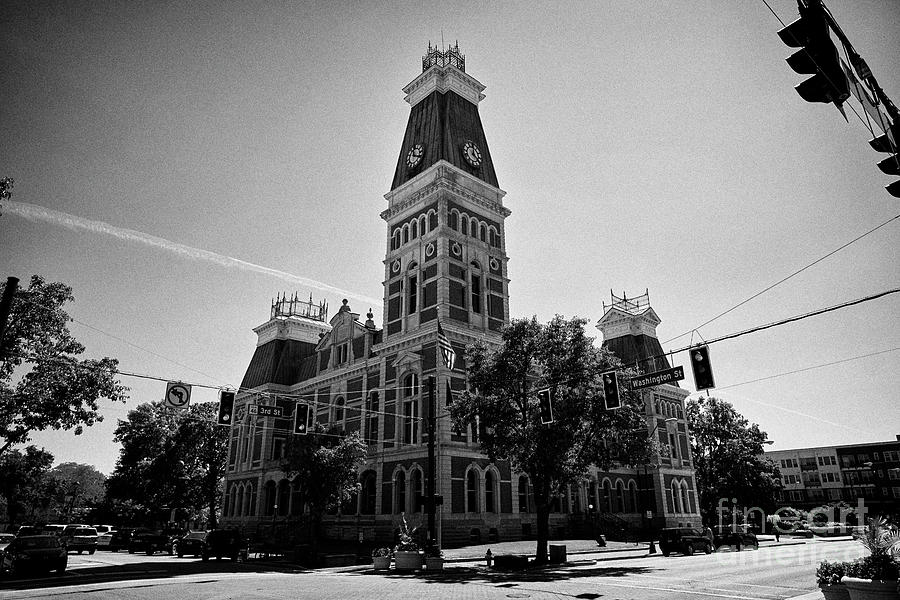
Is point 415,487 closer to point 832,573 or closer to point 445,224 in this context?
point 445,224

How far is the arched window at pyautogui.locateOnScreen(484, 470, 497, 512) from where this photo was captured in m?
37.9

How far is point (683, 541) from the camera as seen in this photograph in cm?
3338

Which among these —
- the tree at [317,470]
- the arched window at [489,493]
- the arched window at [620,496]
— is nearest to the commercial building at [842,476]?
the arched window at [620,496]

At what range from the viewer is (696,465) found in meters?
66.2

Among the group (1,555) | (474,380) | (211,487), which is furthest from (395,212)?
(211,487)

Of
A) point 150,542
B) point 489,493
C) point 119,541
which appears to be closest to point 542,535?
point 489,493

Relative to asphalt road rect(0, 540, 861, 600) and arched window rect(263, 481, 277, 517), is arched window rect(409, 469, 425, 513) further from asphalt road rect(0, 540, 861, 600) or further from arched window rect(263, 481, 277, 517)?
arched window rect(263, 481, 277, 517)

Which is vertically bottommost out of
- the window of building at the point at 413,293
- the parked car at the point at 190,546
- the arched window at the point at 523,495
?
the parked car at the point at 190,546

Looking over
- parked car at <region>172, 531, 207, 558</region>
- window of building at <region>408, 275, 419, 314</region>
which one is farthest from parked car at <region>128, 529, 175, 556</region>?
window of building at <region>408, 275, 419, 314</region>

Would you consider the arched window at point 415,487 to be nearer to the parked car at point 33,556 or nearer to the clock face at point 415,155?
the parked car at point 33,556

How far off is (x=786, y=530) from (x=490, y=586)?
64937 millimetres

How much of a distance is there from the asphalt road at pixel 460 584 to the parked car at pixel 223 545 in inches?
274

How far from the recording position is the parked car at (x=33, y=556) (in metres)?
20.6

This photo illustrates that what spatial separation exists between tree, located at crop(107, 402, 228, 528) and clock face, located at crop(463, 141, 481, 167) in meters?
40.0
